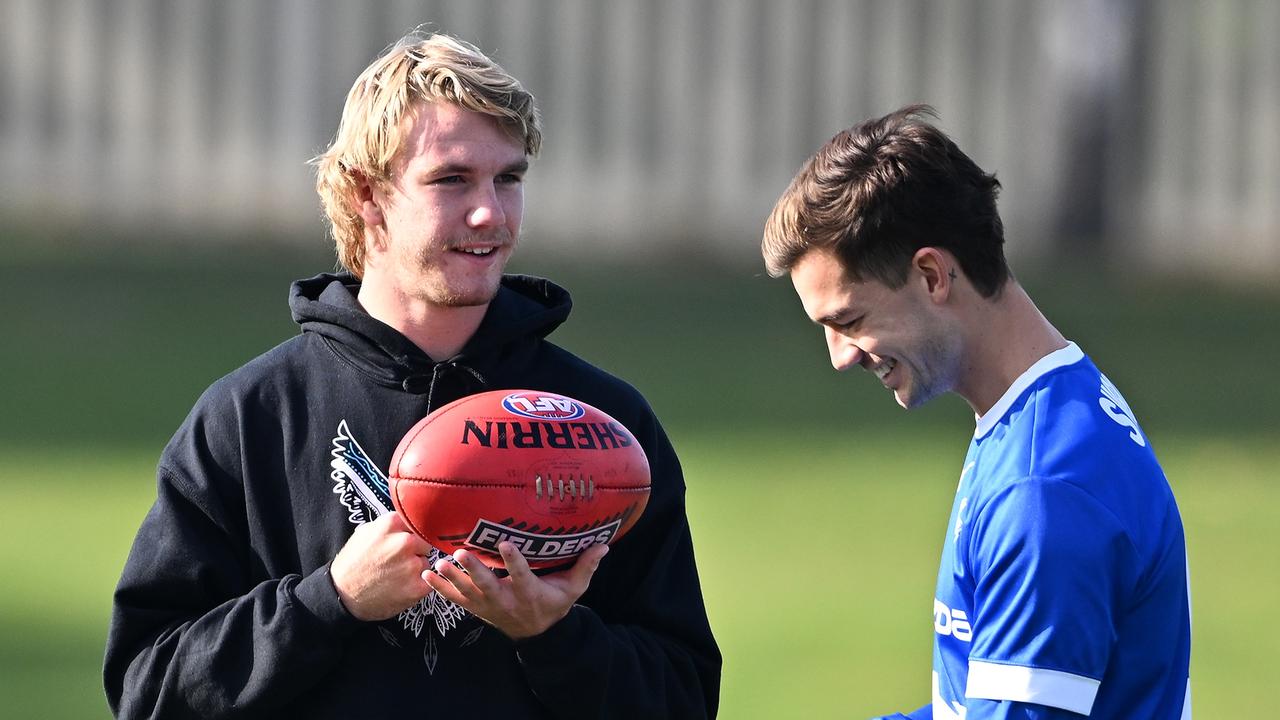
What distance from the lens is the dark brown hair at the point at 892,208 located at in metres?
3.38

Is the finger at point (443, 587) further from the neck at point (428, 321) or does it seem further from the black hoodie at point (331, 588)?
the neck at point (428, 321)

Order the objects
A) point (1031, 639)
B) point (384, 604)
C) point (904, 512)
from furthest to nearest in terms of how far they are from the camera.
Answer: point (904, 512)
point (384, 604)
point (1031, 639)

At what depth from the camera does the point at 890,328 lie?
3.38 m

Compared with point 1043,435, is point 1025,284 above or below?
below

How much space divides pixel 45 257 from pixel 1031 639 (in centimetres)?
1576

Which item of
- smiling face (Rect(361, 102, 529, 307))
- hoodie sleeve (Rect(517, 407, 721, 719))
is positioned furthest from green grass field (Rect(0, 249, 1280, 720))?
smiling face (Rect(361, 102, 529, 307))

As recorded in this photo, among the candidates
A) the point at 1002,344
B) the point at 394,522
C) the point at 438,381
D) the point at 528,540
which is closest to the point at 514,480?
the point at 528,540

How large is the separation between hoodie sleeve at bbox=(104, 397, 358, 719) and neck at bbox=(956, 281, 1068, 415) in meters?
1.27

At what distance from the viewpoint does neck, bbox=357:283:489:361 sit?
3568 mm

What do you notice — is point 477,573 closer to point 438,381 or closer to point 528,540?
point 528,540

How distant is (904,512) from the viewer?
395 inches

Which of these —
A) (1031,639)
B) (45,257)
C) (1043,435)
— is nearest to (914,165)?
(1043,435)

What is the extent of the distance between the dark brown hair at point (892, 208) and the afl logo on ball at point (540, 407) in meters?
0.55

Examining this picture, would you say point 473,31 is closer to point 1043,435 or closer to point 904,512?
point 904,512
